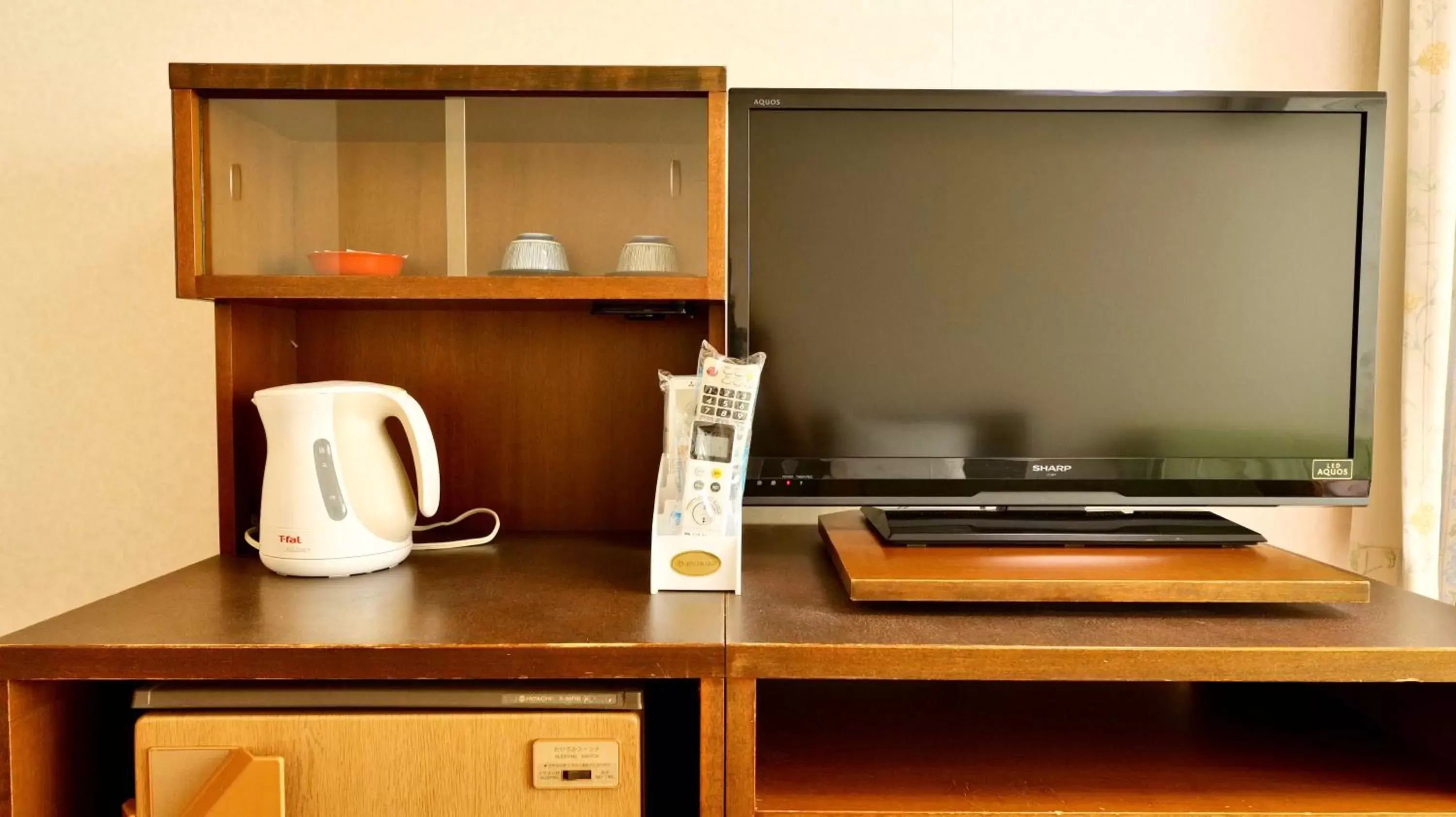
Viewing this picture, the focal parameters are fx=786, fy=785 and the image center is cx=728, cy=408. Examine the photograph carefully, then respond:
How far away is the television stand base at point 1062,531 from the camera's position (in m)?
1.00

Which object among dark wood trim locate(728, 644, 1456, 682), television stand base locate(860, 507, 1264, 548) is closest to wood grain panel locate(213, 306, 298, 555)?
dark wood trim locate(728, 644, 1456, 682)

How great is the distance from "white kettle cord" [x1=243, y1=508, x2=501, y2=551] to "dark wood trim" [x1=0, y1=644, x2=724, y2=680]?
0.32 meters

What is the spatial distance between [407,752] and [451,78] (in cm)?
78

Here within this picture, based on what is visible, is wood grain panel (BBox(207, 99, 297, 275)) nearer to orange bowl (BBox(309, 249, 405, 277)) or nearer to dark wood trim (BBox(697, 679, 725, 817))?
orange bowl (BBox(309, 249, 405, 277))

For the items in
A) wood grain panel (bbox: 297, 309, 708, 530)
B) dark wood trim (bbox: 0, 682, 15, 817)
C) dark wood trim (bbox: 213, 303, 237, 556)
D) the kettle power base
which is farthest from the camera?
wood grain panel (bbox: 297, 309, 708, 530)

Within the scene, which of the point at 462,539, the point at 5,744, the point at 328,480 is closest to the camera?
the point at 5,744

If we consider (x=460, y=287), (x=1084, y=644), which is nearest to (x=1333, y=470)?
(x=1084, y=644)

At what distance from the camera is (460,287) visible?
996 millimetres

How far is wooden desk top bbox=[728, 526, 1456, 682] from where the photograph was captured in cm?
74

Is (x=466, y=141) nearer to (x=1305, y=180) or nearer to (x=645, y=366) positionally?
(x=645, y=366)

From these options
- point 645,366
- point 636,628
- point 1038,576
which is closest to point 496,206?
point 645,366

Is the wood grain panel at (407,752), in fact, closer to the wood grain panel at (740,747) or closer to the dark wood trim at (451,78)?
the wood grain panel at (740,747)

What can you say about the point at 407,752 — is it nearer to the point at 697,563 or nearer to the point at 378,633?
the point at 378,633

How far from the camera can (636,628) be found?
0.78m
